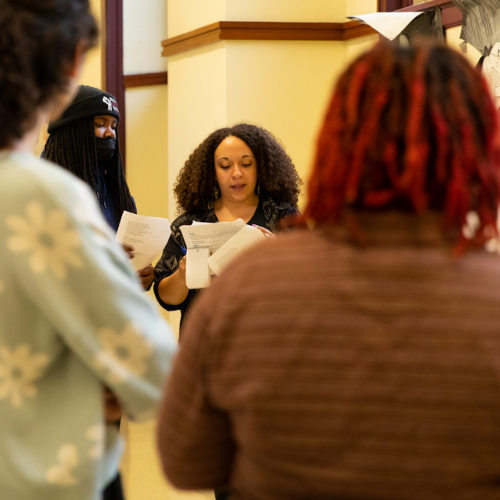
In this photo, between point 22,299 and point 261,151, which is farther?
point 261,151

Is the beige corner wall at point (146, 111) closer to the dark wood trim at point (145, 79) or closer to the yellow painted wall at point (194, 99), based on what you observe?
the dark wood trim at point (145, 79)

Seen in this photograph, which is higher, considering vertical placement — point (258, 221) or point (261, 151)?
point (261, 151)

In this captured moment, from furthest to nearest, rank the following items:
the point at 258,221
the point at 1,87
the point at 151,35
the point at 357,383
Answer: the point at 151,35 < the point at 258,221 < the point at 1,87 < the point at 357,383

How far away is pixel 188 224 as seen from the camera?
298cm

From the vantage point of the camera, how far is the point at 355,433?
34.3 inches

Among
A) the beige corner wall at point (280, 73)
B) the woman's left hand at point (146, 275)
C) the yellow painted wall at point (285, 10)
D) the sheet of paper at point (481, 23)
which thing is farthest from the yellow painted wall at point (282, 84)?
the woman's left hand at point (146, 275)

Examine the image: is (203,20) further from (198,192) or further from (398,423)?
(398,423)

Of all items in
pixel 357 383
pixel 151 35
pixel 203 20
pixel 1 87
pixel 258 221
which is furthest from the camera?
pixel 151 35

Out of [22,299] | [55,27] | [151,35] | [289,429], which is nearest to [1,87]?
[55,27]

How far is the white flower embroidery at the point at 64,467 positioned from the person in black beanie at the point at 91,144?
5.77 ft

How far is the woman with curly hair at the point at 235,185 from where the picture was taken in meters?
2.96

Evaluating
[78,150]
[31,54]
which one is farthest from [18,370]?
[78,150]

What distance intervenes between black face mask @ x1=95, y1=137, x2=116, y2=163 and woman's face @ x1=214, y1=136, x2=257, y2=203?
1.53ft

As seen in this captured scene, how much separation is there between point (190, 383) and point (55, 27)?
1.83 ft
